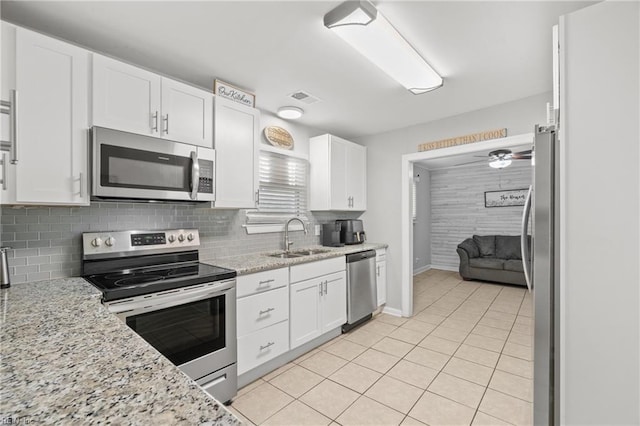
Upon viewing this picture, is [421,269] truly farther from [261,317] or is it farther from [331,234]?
[261,317]

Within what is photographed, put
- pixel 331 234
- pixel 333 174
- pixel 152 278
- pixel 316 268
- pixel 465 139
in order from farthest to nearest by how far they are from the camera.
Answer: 1. pixel 331 234
2. pixel 333 174
3. pixel 465 139
4. pixel 316 268
5. pixel 152 278

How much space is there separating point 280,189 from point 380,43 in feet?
6.24

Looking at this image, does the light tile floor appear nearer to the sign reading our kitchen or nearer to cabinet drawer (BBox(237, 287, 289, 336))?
cabinet drawer (BBox(237, 287, 289, 336))

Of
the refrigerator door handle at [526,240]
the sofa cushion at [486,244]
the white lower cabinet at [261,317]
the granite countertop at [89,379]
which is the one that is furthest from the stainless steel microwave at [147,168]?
the sofa cushion at [486,244]

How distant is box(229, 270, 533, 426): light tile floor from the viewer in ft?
6.32

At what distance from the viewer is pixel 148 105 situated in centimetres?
199

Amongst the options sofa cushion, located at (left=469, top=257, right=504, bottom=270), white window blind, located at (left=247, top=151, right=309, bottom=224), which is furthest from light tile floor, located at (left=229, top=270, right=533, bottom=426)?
sofa cushion, located at (left=469, top=257, right=504, bottom=270)

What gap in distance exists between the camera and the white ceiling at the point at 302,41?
1639 millimetres

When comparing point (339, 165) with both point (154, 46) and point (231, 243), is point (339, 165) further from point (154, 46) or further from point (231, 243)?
point (154, 46)

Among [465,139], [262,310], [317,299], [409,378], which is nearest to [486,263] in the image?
[465,139]

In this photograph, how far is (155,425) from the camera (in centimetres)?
52

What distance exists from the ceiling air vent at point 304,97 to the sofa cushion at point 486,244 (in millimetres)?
4743

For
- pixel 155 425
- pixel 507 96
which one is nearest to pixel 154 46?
pixel 155 425

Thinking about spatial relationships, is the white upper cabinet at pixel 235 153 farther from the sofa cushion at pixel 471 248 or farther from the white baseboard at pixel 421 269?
the white baseboard at pixel 421 269
